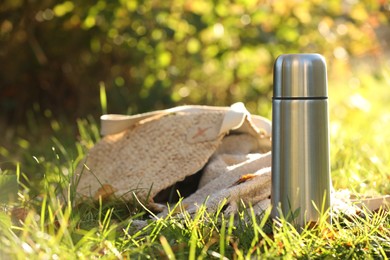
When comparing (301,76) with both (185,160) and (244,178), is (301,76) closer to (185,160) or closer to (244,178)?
(244,178)

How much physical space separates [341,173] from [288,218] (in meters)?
0.86

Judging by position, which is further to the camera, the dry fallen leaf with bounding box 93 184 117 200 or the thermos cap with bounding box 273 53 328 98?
the dry fallen leaf with bounding box 93 184 117 200

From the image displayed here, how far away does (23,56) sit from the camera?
4312 millimetres

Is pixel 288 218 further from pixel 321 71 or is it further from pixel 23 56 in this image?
pixel 23 56

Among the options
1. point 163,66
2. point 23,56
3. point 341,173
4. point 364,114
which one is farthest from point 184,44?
point 341,173

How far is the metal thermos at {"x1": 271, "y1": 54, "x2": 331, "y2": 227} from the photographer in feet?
6.15

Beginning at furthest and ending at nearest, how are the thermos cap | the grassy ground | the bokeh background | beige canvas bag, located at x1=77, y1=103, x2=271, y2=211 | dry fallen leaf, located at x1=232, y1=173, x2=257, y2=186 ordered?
the bokeh background → beige canvas bag, located at x1=77, y1=103, x2=271, y2=211 → dry fallen leaf, located at x1=232, y1=173, x2=257, y2=186 → the thermos cap → the grassy ground

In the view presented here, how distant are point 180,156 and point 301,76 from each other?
2.44 feet

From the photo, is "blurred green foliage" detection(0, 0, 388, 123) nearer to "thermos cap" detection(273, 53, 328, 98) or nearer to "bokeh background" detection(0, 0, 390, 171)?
"bokeh background" detection(0, 0, 390, 171)

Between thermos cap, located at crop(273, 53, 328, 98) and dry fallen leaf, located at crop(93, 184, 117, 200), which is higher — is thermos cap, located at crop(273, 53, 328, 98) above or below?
above

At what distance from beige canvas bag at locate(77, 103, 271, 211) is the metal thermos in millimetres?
274

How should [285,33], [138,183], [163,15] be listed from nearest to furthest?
[138,183], [163,15], [285,33]

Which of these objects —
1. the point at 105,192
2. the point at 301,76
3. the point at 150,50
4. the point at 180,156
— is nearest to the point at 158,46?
the point at 150,50

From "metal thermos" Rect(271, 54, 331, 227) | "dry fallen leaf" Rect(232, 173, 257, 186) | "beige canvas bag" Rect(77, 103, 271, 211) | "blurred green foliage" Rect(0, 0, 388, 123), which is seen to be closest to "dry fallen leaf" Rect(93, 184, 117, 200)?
"beige canvas bag" Rect(77, 103, 271, 211)
